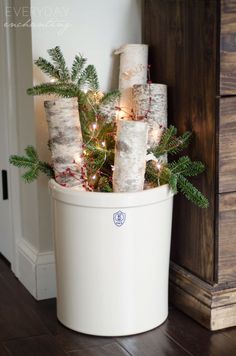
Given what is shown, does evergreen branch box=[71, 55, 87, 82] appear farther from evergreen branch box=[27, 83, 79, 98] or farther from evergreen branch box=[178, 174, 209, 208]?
evergreen branch box=[178, 174, 209, 208]

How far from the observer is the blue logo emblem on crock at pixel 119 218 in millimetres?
1787

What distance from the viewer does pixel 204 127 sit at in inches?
73.9

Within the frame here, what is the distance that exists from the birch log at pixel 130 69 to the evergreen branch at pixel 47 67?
0.24m

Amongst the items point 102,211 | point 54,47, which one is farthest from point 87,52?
point 102,211

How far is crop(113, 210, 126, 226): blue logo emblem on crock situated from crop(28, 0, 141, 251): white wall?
0.46m

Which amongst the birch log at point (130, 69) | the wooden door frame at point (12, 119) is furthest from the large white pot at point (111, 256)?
the wooden door frame at point (12, 119)

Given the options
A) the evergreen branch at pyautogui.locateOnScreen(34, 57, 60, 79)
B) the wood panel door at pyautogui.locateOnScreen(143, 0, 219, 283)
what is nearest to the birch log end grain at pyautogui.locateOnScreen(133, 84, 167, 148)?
the wood panel door at pyautogui.locateOnScreen(143, 0, 219, 283)

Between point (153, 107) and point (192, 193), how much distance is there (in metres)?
0.31

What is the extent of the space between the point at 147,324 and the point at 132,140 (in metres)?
0.57

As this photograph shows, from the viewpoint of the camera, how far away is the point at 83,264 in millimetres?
1845

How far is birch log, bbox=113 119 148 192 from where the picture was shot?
5.85ft

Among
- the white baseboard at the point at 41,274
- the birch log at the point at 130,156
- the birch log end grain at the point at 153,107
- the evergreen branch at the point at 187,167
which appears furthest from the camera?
the white baseboard at the point at 41,274

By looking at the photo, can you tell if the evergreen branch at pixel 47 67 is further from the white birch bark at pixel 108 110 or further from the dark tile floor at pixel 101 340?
the dark tile floor at pixel 101 340

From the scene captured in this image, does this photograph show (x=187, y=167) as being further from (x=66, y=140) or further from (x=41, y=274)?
(x=41, y=274)
